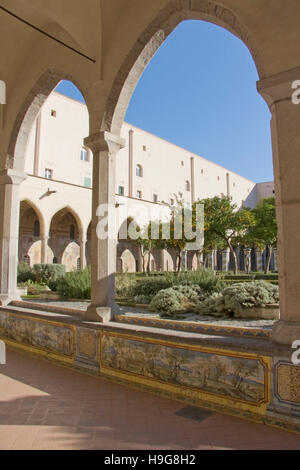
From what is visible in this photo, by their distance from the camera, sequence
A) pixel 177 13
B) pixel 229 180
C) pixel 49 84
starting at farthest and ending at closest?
pixel 229 180, pixel 49 84, pixel 177 13

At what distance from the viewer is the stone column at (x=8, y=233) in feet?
21.7

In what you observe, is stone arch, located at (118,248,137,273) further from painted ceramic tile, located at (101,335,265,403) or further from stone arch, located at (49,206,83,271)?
painted ceramic tile, located at (101,335,265,403)

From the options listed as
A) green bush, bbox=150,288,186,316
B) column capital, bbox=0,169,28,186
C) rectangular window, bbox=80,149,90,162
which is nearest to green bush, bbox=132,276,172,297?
green bush, bbox=150,288,186,316

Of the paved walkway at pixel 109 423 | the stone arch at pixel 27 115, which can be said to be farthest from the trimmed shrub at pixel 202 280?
the stone arch at pixel 27 115

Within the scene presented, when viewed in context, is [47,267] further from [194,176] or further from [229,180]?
[229,180]

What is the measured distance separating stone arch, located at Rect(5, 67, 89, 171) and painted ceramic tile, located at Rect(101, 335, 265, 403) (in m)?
4.28

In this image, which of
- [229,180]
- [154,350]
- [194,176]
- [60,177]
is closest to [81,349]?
[154,350]

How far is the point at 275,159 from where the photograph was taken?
329 centimetres

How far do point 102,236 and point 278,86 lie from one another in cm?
279

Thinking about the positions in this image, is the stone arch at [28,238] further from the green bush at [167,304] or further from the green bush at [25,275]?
the green bush at [167,304]

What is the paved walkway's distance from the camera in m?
2.77

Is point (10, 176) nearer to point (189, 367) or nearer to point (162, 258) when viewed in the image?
point (189, 367)

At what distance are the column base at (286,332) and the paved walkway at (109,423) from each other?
0.75 m

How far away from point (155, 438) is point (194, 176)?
1487 inches
